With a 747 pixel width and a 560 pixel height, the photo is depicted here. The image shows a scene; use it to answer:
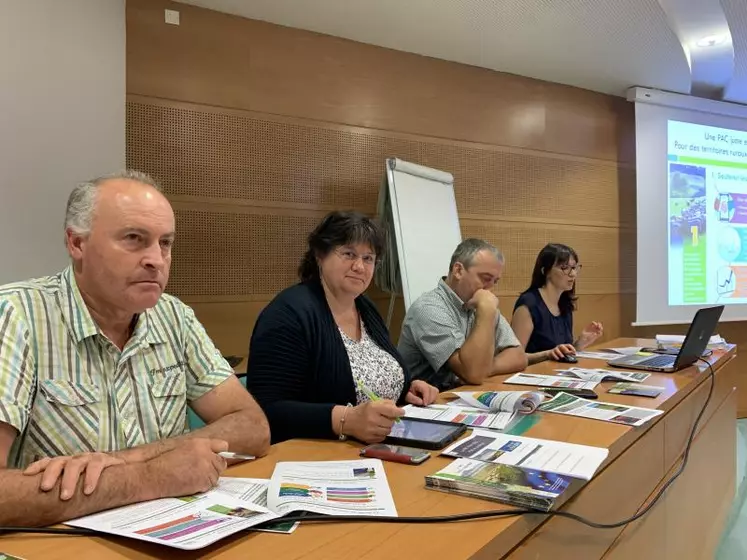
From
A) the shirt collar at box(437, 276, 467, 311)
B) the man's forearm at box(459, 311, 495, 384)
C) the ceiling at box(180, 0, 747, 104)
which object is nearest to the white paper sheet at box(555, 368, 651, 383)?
the man's forearm at box(459, 311, 495, 384)

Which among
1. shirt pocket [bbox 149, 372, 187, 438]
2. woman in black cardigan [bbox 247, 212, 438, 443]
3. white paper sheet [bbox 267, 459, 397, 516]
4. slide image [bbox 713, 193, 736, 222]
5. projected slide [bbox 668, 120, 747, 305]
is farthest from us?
slide image [bbox 713, 193, 736, 222]

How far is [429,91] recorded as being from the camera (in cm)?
400

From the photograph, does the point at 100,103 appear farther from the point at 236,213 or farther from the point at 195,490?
the point at 195,490

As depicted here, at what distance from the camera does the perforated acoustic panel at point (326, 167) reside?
3.15 m

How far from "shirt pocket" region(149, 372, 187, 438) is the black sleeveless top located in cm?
220

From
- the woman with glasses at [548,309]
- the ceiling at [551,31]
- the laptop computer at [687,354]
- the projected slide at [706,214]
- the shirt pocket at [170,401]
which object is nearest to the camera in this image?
the shirt pocket at [170,401]

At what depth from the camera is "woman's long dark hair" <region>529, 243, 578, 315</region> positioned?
10.3 ft

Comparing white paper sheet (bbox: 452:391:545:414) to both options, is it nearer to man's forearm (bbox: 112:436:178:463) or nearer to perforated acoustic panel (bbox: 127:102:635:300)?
man's forearm (bbox: 112:436:178:463)

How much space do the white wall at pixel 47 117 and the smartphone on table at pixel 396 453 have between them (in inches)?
75.6

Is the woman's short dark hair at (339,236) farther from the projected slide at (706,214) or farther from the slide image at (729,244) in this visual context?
the slide image at (729,244)

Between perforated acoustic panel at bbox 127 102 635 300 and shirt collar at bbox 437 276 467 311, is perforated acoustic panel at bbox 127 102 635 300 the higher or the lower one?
the higher one

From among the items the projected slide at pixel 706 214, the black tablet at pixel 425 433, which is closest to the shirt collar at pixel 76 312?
the black tablet at pixel 425 433

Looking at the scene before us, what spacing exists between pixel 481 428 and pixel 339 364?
438mm

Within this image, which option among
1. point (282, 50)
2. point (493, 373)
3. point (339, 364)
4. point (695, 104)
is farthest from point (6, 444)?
point (695, 104)
